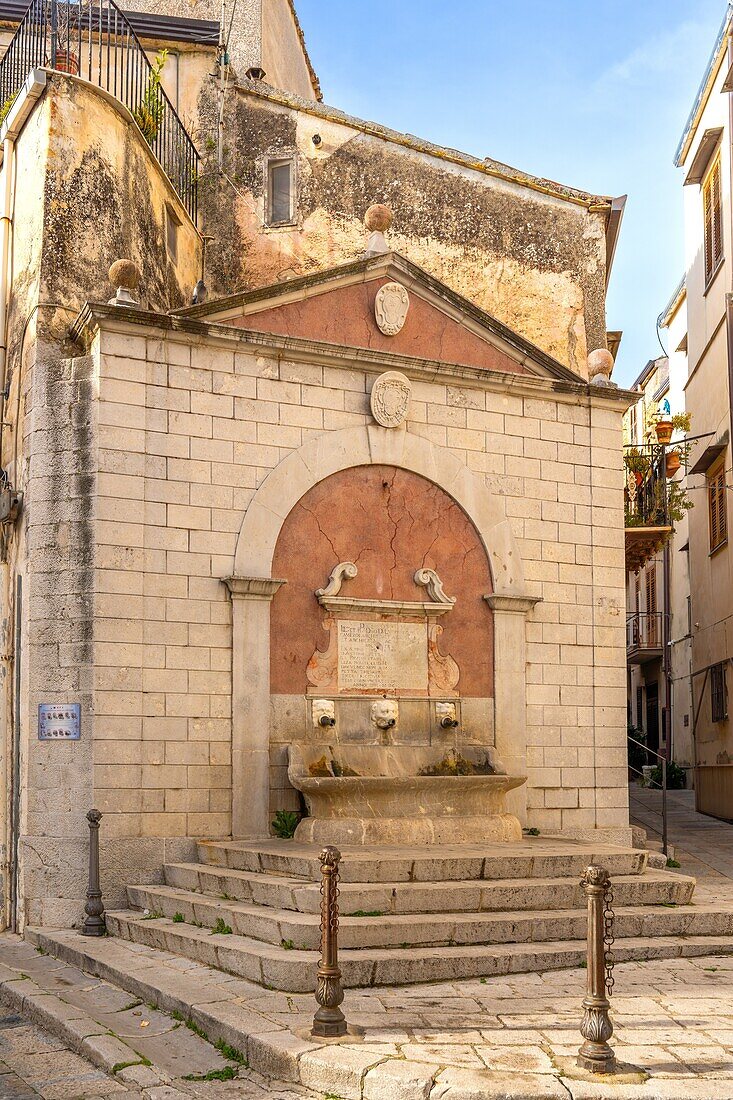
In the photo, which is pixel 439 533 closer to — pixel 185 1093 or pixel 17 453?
pixel 17 453

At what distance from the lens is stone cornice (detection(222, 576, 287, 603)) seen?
11430mm

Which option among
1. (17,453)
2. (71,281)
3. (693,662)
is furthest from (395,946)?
(693,662)

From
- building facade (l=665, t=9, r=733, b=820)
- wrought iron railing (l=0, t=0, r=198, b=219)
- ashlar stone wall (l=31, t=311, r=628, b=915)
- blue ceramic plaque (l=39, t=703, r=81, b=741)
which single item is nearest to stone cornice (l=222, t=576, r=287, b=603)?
ashlar stone wall (l=31, t=311, r=628, b=915)

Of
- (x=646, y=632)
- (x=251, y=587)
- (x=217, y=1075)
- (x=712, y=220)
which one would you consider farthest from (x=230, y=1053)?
(x=646, y=632)

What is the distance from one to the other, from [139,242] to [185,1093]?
8866 mm

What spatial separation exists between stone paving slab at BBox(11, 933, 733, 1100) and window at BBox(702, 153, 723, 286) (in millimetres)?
14981

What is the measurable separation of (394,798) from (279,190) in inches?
356

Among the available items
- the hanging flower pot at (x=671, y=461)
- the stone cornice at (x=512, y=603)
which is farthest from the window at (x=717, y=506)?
the stone cornice at (x=512, y=603)

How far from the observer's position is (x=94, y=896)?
10164 mm

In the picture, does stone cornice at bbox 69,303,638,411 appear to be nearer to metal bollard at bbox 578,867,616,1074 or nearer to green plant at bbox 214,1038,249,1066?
green plant at bbox 214,1038,249,1066

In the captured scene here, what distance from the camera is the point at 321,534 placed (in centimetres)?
1215

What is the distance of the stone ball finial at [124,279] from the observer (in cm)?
1130

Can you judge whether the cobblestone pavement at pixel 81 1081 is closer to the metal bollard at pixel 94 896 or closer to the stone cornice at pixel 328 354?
the metal bollard at pixel 94 896

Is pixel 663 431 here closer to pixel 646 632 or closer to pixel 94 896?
pixel 94 896
